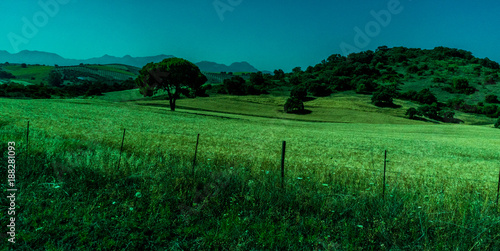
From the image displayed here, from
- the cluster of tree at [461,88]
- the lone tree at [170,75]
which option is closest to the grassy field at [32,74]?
the lone tree at [170,75]

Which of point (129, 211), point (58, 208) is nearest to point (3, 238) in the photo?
point (58, 208)

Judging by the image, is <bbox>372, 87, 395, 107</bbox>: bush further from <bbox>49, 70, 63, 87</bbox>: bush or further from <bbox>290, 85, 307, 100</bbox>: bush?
<bbox>49, 70, 63, 87</bbox>: bush

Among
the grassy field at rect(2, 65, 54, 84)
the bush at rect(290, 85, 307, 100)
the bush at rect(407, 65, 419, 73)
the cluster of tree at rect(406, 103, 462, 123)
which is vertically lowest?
the cluster of tree at rect(406, 103, 462, 123)

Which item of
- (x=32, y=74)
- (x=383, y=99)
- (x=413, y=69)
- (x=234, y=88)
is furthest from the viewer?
(x=32, y=74)

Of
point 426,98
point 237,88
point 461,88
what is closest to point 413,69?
point 461,88

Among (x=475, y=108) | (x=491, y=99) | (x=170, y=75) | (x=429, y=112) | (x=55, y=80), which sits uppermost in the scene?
(x=55, y=80)

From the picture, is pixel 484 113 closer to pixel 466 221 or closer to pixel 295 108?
pixel 295 108

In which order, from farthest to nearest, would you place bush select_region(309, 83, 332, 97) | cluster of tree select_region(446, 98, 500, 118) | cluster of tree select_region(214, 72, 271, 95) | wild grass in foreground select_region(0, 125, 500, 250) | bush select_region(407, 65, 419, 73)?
bush select_region(407, 65, 419, 73) < bush select_region(309, 83, 332, 97) < cluster of tree select_region(214, 72, 271, 95) < cluster of tree select_region(446, 98, 500, 118) < wild grass in foreground select_region(0, 125, 500, 250)

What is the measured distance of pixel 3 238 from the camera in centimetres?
409

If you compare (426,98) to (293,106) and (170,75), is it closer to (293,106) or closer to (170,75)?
(293,106)

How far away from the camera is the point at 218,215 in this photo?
17.3 feet

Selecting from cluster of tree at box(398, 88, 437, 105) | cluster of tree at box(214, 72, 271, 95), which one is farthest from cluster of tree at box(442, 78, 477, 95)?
cluster of tree at box(214, 72, 271, 95)

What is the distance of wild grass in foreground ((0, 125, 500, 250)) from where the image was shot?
4.39 m

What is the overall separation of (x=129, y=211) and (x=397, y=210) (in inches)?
176
